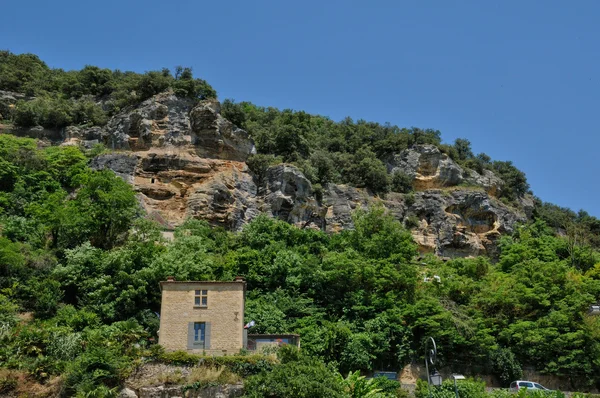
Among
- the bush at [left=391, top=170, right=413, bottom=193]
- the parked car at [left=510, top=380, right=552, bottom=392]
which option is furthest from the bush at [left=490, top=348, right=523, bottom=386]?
the bush at [left=391, top=170, right=413, bottom=193]

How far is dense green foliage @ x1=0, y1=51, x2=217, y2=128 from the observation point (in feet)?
173

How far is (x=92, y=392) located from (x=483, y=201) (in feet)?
130

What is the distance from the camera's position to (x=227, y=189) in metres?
47.2

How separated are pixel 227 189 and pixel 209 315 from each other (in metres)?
20.4

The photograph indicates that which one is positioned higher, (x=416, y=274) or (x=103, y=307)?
(x=416, y=274)

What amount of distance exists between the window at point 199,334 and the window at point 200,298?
860 mm

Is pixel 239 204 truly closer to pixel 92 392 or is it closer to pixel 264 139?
pixel 264 139

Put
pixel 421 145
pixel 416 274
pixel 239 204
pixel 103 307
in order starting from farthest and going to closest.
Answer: pixel 421 145 → pixel 239 204 → pixel 416 274 → pixel 103 307

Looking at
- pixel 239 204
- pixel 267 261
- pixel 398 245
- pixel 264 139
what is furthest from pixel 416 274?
pixel 264 139

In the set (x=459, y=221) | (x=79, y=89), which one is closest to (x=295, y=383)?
(x=459, y=221)

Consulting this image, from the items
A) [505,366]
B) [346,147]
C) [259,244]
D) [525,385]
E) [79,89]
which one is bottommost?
[525,385]

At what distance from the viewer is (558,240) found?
49000 mm

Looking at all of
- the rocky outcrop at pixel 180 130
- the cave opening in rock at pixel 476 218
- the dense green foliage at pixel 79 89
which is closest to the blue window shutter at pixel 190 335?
the rocky outcrop at pixel 180 130

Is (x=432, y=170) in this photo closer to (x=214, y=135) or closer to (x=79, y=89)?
(x=214, y=135)
